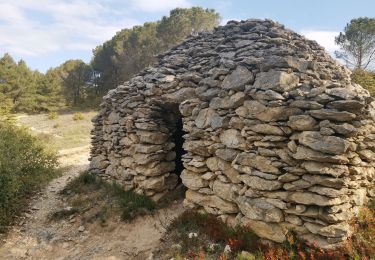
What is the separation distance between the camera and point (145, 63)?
86.3 feet

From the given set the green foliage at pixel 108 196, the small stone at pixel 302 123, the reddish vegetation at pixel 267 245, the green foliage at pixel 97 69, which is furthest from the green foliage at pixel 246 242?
the green foliage at pixel 97 69

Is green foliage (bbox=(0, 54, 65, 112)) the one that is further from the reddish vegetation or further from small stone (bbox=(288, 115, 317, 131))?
small stone (bbox=(288, 115, 317, 131))

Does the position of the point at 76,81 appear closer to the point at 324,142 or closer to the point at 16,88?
the point at 16,88

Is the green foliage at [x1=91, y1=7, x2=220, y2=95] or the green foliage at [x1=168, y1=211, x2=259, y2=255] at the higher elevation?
the green foliage at [x1=91, y1=7, x2=220, y2=95]

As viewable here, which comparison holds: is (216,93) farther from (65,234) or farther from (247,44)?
(65,234)

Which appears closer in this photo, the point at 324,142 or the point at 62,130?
the point at 324,142

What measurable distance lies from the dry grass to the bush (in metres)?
4.37

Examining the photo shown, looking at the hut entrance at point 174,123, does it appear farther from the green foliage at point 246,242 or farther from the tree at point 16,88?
the tree at point 16,88

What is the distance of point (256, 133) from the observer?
17.9ft

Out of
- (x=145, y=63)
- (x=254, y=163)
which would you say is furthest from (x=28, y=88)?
(x=254, y=163)

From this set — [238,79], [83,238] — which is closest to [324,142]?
[238,79]

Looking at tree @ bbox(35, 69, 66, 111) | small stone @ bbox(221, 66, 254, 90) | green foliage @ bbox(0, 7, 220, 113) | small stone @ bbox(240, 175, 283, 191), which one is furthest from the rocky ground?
tree @ bbox(35, 69, 66, 111)

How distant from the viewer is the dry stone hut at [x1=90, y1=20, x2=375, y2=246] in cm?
474

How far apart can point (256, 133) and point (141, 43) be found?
23.3 m
